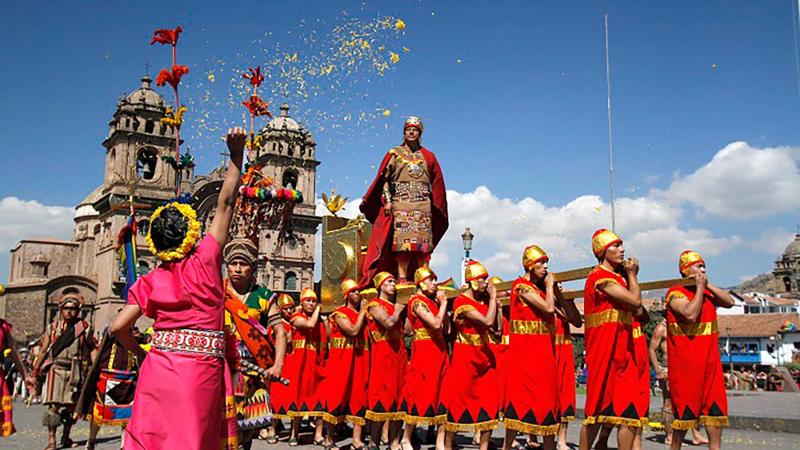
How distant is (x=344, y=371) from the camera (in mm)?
9531

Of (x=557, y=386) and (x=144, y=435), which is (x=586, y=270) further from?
(x=144, y=435)

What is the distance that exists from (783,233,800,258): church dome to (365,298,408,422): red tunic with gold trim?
10789 centimetres

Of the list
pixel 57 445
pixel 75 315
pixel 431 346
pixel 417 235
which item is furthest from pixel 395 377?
pixel 57 445

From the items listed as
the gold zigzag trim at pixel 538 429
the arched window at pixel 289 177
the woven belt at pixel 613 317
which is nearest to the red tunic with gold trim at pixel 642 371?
the woven belt at pixel 613 317

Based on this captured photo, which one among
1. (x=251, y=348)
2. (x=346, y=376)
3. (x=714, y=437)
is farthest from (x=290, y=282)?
(x=714, y=437)

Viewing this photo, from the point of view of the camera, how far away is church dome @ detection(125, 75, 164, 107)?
56050mm

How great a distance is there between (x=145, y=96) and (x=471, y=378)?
181ft

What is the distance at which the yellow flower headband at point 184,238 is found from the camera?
428 cm

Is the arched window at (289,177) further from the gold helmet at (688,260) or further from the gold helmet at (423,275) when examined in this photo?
the gold helmet at (688,260)

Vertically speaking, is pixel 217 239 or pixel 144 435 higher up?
pixel 217 239

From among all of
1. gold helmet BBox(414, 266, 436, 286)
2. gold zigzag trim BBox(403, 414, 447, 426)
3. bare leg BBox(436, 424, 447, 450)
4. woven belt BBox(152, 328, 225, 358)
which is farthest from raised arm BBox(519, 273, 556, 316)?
woven belt BBox(152, 328, 225, 358)

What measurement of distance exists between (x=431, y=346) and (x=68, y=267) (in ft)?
216

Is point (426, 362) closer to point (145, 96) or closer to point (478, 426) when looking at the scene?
point (478, 426)

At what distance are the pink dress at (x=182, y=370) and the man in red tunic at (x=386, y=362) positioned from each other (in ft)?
14.4
